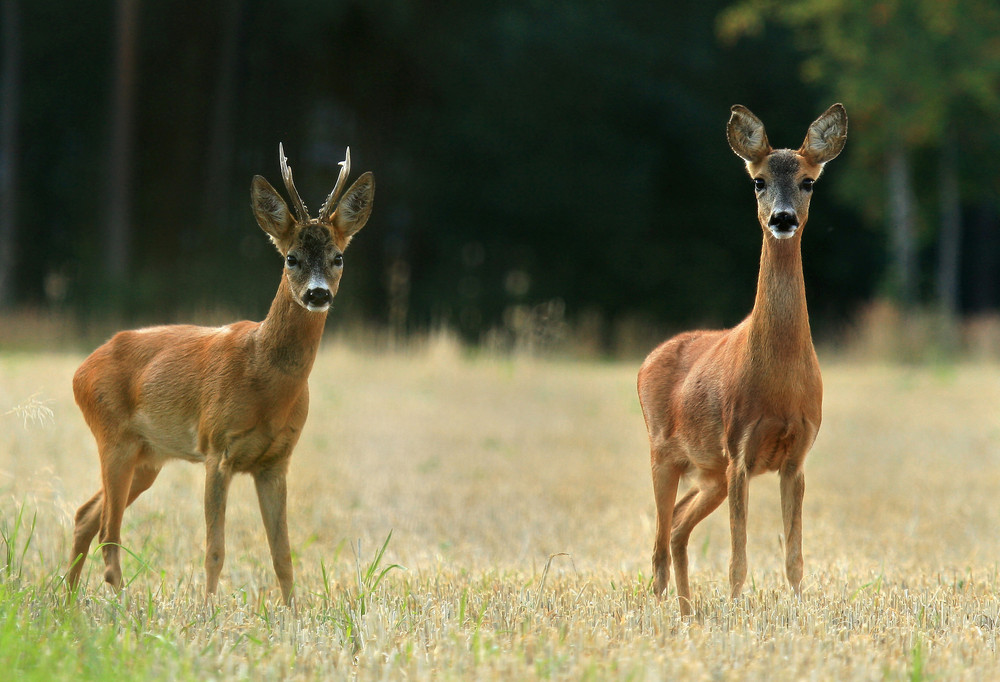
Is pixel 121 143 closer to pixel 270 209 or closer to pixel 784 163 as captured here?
pixel 270 209

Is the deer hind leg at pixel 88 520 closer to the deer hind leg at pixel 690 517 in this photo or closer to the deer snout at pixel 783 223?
the deer hind leg at pixel 690 517

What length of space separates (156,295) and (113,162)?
307 centimetres

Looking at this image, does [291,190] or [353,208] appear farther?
[353,208]

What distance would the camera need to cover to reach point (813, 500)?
8.92 meters

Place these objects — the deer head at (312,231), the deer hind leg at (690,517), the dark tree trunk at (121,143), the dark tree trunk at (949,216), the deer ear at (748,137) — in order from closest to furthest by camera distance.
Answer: the deer head at (312,231) < the deer ear at (748,137) < the deer hind leg at (690,517) < the dark tree trunk at (121,143) < the dark tree trunk at (949,216)

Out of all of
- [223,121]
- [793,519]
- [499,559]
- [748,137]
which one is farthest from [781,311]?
[223,121]

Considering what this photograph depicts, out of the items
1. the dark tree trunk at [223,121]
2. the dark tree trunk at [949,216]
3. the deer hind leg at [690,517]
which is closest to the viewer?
the deer hind leg at [690,517]

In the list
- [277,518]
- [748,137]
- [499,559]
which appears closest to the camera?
[748,137]

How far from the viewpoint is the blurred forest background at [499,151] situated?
2358 centimetres

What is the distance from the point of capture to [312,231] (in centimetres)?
463

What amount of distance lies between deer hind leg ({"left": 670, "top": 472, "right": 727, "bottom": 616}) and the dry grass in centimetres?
16

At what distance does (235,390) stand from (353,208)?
90cm

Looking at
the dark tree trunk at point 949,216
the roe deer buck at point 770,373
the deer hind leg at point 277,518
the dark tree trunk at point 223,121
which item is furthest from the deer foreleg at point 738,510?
the dark tree trunk at point 223,121

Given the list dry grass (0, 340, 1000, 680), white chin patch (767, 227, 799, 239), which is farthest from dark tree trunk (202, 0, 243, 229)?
white chin patch (767, 227, 799, 239)
